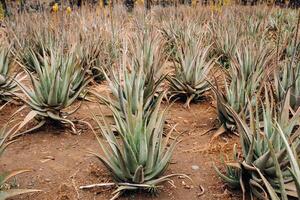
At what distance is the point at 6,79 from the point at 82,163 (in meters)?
2.04

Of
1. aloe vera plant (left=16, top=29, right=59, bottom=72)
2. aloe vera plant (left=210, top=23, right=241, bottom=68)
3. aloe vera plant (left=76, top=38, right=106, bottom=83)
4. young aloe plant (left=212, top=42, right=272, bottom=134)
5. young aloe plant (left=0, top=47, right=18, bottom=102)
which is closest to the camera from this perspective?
young aloe plant (left=212, top=42, right=272, bottom=134)

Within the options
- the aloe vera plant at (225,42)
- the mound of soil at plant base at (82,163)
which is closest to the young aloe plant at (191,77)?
the mound of soil at plant base at (82,163)

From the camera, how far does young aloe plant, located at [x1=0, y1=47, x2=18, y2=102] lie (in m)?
4.68

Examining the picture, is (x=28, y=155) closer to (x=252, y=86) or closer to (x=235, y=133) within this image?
(x=235, y=133)

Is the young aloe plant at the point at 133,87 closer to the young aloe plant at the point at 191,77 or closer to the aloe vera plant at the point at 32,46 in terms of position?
the young aloe plant at the point at 191,77

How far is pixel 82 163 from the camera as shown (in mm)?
3354

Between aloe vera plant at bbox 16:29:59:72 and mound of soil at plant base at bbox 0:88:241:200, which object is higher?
aloe vera plant at bbox 16:29:59:72

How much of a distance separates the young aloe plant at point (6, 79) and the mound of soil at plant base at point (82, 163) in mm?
409

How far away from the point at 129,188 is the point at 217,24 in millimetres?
6160

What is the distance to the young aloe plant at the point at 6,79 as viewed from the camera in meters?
4.68

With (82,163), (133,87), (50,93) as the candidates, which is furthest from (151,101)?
(82,163)

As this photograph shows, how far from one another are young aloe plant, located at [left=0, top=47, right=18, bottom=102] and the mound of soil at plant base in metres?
0.41

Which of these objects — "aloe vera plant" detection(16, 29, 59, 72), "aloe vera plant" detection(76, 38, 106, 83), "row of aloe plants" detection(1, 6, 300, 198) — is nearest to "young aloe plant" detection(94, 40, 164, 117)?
"row of aloe plants" detection(1, 6, 300, 198)

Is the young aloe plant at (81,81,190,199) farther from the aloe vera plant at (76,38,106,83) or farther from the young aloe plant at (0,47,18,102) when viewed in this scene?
the aloe vera plant at (76,38,106,83)
